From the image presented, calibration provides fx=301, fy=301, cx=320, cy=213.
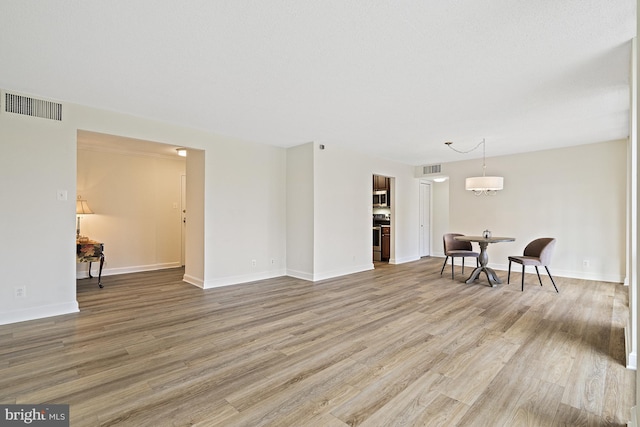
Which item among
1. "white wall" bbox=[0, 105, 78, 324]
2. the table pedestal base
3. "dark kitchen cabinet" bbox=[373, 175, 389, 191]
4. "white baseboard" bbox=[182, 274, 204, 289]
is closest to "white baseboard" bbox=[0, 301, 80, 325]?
"white wall" bbox=[0, 105, 78, 324]

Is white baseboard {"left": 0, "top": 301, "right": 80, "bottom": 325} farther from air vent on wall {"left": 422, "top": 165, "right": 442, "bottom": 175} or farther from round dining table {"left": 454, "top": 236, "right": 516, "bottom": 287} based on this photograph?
air vent on wall {"left": 422, "top": 165, "right": 442, "bottom": 175}

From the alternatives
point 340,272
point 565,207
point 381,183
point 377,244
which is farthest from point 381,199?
point 565,207

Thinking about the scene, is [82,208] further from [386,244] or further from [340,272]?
[386,244]

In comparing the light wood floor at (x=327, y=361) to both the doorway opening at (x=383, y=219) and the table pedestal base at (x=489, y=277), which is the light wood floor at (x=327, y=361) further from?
the doorway opening at (x=383, y=219)

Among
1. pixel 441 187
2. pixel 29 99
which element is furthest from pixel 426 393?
pixel 441 187

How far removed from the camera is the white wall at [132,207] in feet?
18.7

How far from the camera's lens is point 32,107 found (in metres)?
3.29

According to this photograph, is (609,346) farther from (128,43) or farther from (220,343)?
(128,43)

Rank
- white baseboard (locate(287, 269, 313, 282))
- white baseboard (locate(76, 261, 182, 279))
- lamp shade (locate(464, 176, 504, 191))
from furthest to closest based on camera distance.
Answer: white baseboard (locate(76, 261, 182, 279)) → white baseboard (locate(287, 269, 313, 282)) → lamp shade (locate(464, 176, 504, 191))

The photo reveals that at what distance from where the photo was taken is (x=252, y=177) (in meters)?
5.34

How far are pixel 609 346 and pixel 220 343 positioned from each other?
3.43 m

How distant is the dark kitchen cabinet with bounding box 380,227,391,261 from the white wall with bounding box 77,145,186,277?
4.90 metres

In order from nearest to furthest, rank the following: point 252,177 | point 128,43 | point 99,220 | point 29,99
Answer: point 128,43 < point 29,99 < point 252,177 < point 99,220

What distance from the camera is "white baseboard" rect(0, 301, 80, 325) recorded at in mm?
3173
